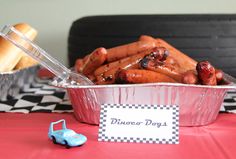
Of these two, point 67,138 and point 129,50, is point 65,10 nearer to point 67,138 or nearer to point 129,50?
point 129,50

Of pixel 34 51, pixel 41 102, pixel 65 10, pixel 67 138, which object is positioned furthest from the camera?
pixel 65 10

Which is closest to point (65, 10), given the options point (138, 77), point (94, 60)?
point (94, 60)

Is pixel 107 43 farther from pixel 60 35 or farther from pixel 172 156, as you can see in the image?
pixel 172 156

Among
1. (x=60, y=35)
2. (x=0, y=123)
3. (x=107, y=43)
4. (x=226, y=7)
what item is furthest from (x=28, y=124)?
(x=226, y=7)

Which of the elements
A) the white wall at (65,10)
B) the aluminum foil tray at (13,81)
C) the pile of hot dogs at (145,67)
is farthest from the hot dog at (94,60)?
the white wall at (65,10)

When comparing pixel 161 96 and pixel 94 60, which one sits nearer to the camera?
pixel 161 96

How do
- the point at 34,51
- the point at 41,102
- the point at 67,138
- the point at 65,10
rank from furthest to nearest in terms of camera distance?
1. the point at 65,10
2. the point at 41,102
3. the point at 34,51
4. the point at 67,138

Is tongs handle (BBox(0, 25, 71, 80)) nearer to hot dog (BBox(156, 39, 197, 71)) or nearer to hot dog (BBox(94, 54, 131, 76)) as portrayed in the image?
hot dog (BBox(94, 54, 131, 76))
